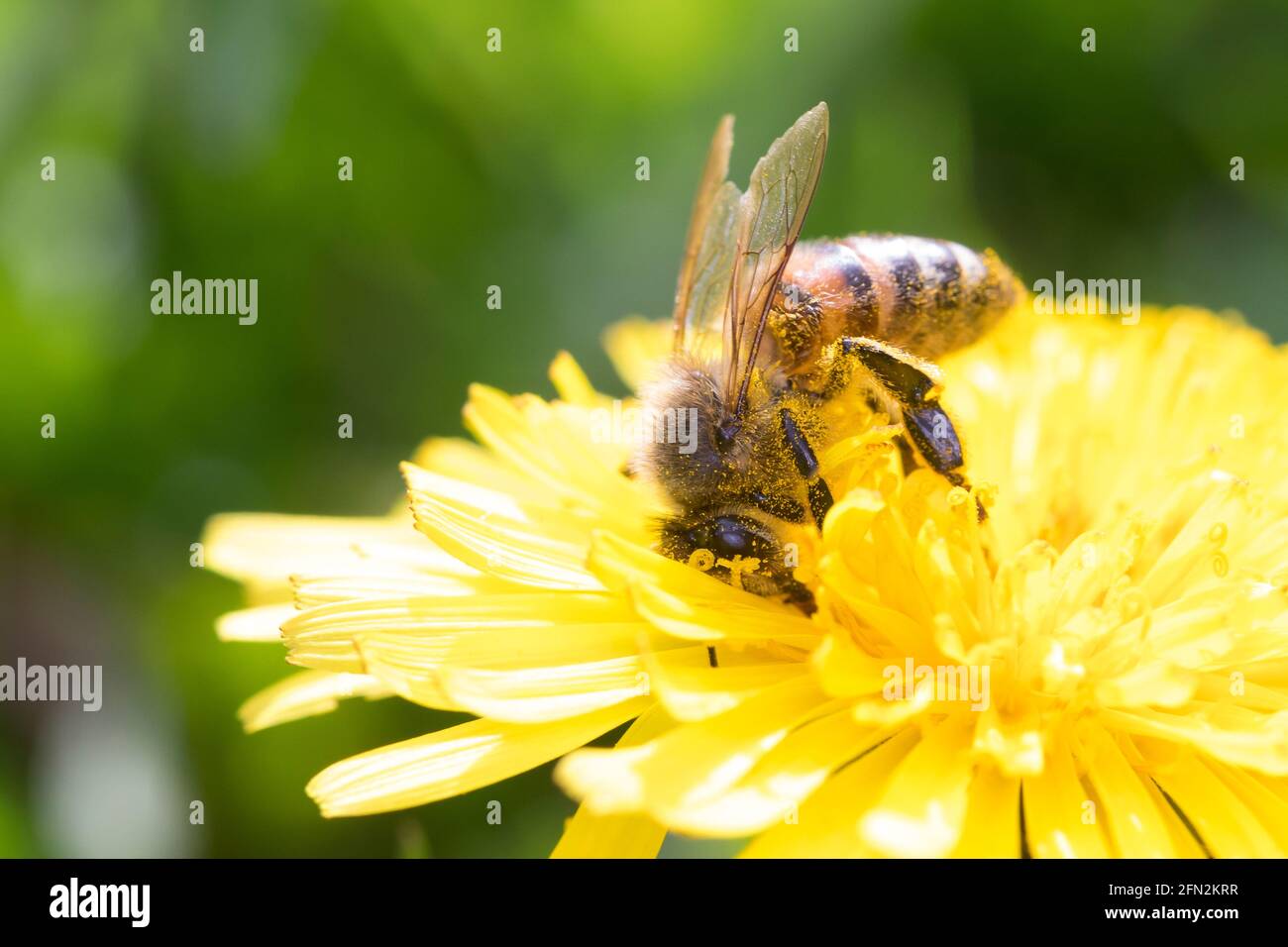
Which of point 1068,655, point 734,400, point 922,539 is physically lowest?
point 1068,655

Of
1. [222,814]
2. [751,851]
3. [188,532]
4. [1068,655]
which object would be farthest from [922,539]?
[188,532]

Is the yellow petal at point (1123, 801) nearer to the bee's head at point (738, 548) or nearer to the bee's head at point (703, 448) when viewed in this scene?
the bee's head at point (738, 548)

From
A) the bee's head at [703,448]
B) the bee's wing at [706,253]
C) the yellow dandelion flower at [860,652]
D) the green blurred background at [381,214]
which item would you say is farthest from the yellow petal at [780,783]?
the green blurred background at [381,214]

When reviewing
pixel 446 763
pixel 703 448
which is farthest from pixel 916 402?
pixel 446 763

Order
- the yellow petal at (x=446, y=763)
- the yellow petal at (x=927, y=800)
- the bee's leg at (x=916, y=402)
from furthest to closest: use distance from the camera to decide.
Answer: the bee's leg at (x=916, y=402) < the yellow petal at (x=446, y=763) < the yellow petal at (x=927, y=800)

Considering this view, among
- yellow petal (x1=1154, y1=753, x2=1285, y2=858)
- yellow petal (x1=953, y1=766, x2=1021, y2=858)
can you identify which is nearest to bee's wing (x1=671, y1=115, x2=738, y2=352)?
yellow petal (x1=953, y1=766, x2=1021, y2=858)

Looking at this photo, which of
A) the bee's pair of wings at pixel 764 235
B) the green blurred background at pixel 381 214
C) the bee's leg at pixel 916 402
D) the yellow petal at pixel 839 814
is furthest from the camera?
the green blurred background at pixel 381 214
